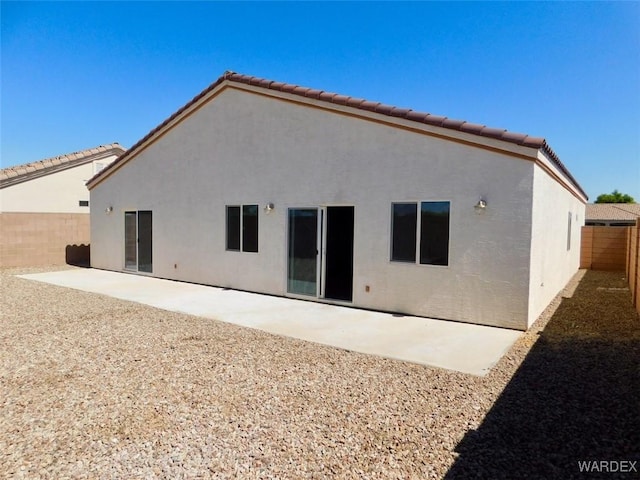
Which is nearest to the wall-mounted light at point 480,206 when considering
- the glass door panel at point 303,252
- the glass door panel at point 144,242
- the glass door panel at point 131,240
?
the glass door panel at point 303,252

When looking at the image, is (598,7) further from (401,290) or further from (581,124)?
(401,290)

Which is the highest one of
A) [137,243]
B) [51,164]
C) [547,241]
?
[51,164]

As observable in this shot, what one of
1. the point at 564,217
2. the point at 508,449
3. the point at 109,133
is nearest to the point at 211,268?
the point at 508,449

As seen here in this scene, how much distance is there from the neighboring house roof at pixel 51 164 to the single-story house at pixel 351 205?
38.5 ft

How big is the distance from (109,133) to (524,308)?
97.7 feet

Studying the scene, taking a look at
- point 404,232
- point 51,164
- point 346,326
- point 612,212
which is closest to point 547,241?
point 404,232

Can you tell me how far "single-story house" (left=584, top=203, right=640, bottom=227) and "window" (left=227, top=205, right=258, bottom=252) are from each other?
122 feet

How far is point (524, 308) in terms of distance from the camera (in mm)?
8180

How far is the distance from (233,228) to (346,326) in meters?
6.06

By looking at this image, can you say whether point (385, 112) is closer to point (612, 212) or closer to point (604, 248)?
point (604, 248)

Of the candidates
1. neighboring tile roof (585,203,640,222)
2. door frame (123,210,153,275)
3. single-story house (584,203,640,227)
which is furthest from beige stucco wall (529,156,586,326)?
neighboring tile roof (585,203,640,222)

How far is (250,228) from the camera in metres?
12.4

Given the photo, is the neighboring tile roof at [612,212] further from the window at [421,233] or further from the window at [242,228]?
the window at [242,228]

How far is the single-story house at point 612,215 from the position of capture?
3812cm
